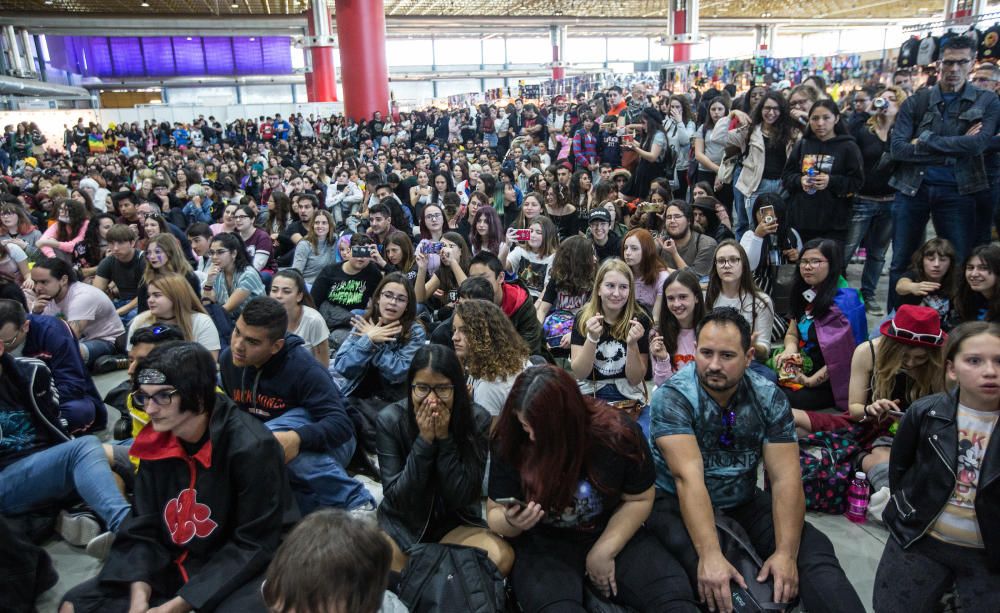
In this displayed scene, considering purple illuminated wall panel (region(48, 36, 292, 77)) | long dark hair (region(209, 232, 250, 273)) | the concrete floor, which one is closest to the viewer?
the concrete floor

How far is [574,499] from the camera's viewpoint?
2174mm

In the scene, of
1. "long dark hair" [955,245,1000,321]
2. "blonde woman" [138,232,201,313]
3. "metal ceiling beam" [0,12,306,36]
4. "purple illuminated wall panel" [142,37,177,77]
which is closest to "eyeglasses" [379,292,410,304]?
"blonde woman" [138,232,201,313]

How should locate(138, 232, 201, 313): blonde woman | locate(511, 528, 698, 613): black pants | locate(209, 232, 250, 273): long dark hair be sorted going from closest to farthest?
1. locate(511, 528, 698, 613): black pants
2. locate(138, 232, 201, 313): blonde woman
3. locate(209, 232, 250, 273): long dark hair

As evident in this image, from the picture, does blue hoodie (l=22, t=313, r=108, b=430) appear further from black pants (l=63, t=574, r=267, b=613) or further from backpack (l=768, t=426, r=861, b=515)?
backpack (l=768, t=426, r=861, b=515)

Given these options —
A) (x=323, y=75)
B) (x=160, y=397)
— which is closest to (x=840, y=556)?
(x=160, y=397)

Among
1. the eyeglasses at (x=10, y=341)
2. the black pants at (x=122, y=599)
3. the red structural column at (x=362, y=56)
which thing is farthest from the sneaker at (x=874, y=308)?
the red structural column at (x=362, y=56)

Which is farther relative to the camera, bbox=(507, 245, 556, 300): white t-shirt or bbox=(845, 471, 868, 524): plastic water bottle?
bbox=(507, 245, 556, 300): white t-shirt

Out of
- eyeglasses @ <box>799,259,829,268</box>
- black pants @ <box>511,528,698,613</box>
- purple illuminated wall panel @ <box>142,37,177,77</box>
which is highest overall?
purple illuminated wall panel @ <box>142,37,177,77</box>

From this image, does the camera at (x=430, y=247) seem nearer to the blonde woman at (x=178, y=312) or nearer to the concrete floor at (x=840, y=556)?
the blonde woman at (x=178, y=312)

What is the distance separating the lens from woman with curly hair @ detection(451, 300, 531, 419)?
2943mm

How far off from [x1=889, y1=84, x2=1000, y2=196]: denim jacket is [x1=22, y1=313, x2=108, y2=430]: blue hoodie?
529 centimetres

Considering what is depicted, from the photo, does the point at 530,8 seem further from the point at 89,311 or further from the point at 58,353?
the point at 58,353

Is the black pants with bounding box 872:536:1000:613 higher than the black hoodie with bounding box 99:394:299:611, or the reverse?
the black hoodie with bounding box 99:394:299:611

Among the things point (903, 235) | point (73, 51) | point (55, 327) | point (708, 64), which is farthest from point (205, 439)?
point (73, 51)
